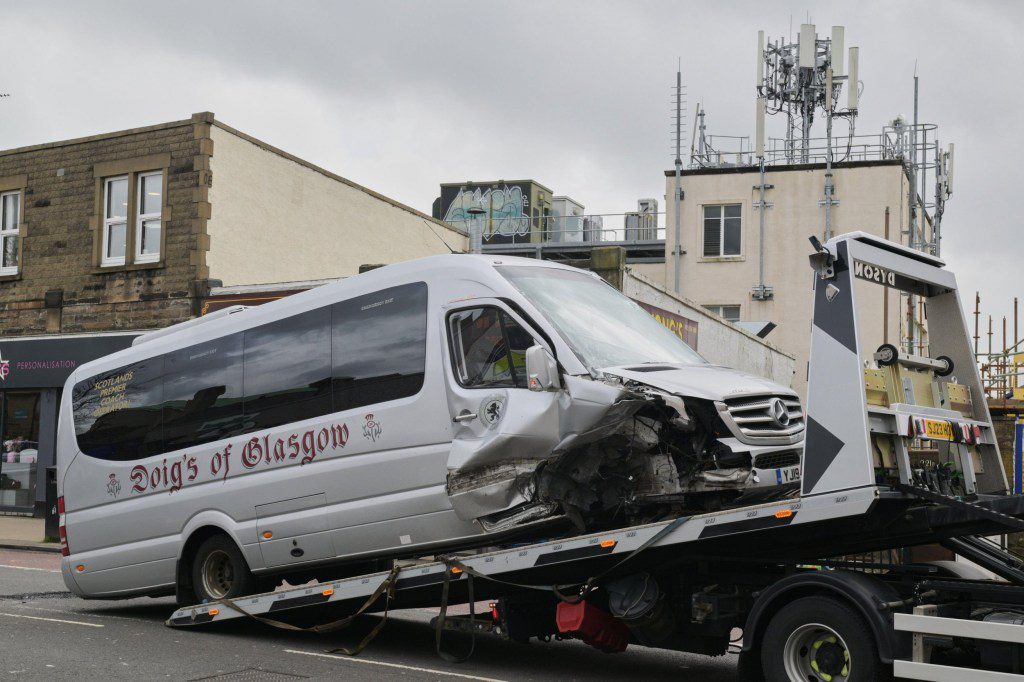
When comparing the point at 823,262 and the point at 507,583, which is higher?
the point at 823,262

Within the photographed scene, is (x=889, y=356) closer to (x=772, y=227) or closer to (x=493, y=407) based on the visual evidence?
(x=493, y=407)

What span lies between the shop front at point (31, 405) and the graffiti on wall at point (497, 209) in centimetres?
2463

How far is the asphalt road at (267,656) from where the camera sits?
27.7 feet

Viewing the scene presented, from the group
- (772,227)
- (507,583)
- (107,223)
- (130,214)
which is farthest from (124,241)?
(772,227)

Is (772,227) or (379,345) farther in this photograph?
(772,227)

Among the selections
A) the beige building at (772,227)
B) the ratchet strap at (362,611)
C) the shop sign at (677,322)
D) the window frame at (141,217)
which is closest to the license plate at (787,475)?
the ratchet strap at (362,611)

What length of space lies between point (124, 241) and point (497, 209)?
26650mm

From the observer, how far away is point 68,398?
13.0 meters

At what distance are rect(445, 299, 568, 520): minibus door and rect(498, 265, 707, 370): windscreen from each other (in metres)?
0.31

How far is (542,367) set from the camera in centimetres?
806

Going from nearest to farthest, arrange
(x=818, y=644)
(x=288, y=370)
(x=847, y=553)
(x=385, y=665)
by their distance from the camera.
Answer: (x=818, y=644), (x=847, y=553), (x=385, y=665), (x=288, y=370)

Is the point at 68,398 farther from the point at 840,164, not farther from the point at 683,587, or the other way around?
the point at 840,164

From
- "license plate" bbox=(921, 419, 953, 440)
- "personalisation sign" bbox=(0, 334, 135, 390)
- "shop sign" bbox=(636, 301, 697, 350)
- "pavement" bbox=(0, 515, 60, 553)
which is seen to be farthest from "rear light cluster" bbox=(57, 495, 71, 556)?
"personalisation sign" bbox=(0, 334, 135, 390)

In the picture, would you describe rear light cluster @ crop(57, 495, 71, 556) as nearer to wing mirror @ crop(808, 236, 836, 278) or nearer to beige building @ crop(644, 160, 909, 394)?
wing mirror @ crop(808, 236, 836, 278)
